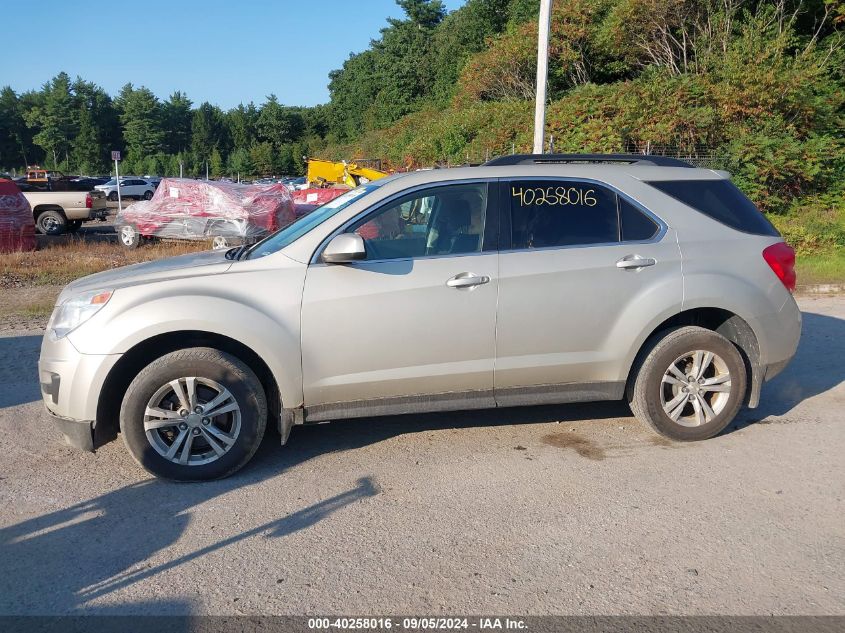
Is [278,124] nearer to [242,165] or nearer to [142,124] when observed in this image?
[242,165]

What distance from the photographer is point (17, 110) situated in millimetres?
94062

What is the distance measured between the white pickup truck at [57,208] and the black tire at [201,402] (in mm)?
17213

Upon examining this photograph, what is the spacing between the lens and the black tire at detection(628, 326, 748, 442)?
16.1 feet

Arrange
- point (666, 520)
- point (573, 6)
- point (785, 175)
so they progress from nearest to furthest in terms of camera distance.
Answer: point (666, 520)
point (785, 175)
point (573, 6)

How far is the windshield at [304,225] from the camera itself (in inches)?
186

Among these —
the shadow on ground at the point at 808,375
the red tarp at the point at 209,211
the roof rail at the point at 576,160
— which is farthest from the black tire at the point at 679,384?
the red tarp at the point at 209,211

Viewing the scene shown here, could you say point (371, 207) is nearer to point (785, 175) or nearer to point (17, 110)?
point (785, 175)

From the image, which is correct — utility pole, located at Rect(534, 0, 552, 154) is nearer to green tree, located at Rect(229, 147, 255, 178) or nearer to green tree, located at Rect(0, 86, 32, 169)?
green tree, located at Rect(229, 147, 255, 178)

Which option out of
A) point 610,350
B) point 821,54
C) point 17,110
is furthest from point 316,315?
point 17,110

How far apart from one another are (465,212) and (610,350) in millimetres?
1356

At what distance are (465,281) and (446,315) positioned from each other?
Answer: 250mm

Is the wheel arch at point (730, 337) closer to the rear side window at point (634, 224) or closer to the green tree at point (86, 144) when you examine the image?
the rear side window at point (634, 224)

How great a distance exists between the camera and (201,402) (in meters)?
4.37

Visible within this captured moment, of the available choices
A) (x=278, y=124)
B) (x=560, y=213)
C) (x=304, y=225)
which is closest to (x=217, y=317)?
(x=304, y=225)
